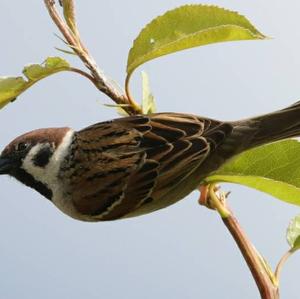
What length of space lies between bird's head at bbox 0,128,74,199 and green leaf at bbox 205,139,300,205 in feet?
4.68

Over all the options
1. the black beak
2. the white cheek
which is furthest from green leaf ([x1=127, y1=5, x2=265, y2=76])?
the black beak

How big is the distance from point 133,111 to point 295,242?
1.05 meters

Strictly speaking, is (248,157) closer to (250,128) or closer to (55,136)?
(250,128)

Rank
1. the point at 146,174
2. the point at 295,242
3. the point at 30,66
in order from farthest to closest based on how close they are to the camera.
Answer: the point at 146,174
the point at 295,242
the point at 30,66

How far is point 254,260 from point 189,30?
995 millimetres

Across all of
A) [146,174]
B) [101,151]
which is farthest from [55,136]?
[146,174]

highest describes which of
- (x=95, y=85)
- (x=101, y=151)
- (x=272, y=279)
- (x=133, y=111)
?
(x=95, y=85)

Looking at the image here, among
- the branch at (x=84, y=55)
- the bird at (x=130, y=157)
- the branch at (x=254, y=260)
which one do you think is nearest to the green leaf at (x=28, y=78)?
the branch at (x=84, y=55)

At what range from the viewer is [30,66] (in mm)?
2385

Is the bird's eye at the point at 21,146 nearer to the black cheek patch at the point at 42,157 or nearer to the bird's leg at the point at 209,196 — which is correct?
the black cheek patch at the point at 42,157

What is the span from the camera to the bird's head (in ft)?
11.5

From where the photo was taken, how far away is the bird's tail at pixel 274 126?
2676mm

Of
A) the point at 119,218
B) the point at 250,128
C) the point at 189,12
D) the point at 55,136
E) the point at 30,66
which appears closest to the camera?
the point at 189,12

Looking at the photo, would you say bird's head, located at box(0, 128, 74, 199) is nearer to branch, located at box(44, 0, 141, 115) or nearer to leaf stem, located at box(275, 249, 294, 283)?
branch, located at box(44, 0, 141, 115)
